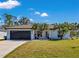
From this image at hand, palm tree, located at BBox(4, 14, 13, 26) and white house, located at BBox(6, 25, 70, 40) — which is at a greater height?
palm tree, located at BBox(4, 14, 13, 26)

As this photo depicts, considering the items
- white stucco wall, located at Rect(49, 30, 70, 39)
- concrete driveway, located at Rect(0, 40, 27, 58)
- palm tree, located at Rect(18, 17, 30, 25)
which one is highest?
palm tree, located at Rect(18, 17, 30, 25)

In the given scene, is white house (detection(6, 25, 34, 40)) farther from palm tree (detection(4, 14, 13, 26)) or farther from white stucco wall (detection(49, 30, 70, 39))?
palm tree (detection(4, 14, 13, 26))

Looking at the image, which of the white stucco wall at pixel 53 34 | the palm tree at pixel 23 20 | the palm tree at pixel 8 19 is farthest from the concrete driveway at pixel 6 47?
the palm tree at pixel 23 20

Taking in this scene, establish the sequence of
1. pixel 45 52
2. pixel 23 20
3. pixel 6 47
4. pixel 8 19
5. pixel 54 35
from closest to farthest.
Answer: pixel 45 52 → pixel 6 47 → pixel 54 35 → pixel 8 19 → pixel 23 20

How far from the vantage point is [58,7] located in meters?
39.7

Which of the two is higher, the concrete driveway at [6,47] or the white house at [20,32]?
the white house at [20,32]

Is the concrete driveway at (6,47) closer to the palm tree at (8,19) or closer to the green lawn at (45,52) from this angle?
the green lawn at (45,52)

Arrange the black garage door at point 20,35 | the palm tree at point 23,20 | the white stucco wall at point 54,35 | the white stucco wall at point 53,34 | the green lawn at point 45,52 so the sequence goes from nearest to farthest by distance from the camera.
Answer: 1. the green lawn at point 45,52
2. the white stucco wall at point 54,35
3. the white stucco wall at point 53,34
4. the black garage door at point 20,35
5. the palm tree at point 23,20

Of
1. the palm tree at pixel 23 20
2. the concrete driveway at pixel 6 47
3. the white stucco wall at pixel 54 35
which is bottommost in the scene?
the concrete driveway at pixel 6 47

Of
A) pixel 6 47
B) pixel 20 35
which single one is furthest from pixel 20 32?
pixel 6 47

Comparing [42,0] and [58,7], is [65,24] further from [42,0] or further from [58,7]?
[42,0]

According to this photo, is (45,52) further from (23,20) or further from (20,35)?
(23,20)

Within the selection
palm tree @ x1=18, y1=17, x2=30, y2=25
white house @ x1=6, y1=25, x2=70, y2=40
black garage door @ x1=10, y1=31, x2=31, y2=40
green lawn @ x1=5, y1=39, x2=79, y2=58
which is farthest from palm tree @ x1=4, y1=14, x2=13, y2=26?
green lawn @ x1=5, y1=39, x2=79, y2=58

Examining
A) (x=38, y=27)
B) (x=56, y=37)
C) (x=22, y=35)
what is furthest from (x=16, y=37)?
(x=56, y=37)
